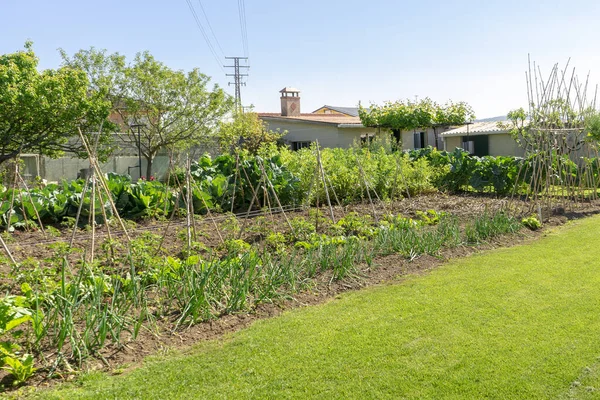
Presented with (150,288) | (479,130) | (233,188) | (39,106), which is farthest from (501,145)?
(150,288)

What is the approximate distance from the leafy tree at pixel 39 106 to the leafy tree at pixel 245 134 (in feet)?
23.8

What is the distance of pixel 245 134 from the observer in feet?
87.8

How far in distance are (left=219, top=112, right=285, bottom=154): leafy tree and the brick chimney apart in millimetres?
5331

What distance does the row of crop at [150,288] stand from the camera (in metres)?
3.70

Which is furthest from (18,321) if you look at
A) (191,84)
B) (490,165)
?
(191,84)

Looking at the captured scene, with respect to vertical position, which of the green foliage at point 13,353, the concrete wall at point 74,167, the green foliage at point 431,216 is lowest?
the green foliage at point 13,353

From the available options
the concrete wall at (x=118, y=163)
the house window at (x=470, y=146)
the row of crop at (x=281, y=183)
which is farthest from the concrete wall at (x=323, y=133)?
the row of crop at (x=281, y=183)

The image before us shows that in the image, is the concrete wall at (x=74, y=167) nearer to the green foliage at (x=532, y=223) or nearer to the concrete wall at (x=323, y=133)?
the concrete wall at (x=323, y=133)

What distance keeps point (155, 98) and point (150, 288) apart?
1746cm

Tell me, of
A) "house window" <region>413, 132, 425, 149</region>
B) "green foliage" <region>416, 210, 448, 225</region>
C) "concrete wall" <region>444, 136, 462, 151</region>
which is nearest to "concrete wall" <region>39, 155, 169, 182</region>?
"concrete wall" <region>444, 136, 462, 151</region>

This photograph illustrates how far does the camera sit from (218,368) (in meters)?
3.72

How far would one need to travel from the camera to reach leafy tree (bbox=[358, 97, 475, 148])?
26.7m

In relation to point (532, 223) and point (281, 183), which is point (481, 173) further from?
point (281, 183)

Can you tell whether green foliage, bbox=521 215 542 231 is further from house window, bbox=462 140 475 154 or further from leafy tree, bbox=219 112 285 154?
house window, bbox=462 140 475 154
